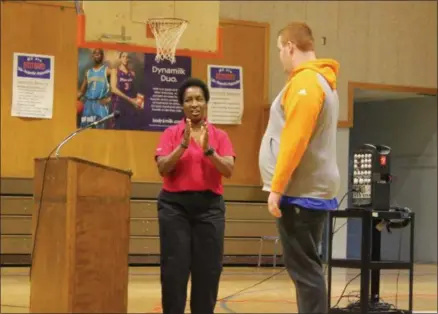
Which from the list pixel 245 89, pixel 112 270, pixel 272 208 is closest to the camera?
→ pixel 272 208

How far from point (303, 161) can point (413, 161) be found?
31.2 ft

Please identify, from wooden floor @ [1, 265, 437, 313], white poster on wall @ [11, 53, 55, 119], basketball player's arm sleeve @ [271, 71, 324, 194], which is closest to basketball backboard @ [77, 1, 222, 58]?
wooden floor @ [1, 265, 437, 313]

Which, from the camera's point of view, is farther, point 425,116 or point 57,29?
point 425,116

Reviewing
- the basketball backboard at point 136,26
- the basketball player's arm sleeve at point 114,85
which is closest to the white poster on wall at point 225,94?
the basketball player's arm sleeve at point 114,85

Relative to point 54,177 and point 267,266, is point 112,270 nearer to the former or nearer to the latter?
point 54,177

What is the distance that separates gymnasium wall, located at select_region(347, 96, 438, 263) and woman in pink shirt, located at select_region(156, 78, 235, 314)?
8099mm

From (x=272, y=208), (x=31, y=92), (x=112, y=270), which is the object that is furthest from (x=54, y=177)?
(x=31, y=92)

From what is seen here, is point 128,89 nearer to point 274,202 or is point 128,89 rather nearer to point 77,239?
point 77,239

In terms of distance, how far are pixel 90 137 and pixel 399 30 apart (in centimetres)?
507

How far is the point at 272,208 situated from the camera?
313 cm

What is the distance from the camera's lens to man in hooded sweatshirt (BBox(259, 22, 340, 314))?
→ 10.3 feet

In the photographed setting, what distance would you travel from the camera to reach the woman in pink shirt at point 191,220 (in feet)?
12.6

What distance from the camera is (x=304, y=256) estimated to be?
3.16 meters

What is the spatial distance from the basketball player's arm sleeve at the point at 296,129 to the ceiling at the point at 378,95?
28.0 feet
